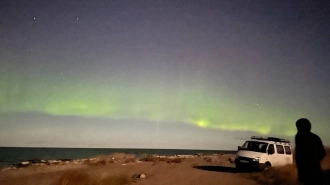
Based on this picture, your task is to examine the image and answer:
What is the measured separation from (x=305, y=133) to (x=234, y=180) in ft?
25.9

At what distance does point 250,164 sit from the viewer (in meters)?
16.1

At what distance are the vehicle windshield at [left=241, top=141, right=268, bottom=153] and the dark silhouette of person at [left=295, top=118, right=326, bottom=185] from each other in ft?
35.5

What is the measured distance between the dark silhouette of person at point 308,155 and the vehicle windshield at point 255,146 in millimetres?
A: 10835

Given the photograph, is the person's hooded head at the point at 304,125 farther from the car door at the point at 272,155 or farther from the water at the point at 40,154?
the water at the point at 40,154

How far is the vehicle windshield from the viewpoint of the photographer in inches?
657

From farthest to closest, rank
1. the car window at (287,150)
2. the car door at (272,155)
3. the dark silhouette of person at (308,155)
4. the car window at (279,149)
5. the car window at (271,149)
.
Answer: the car window at (287,150)
the car window at (279,149)
the car window at (271,149)
the car door at (272,155)
the dark silhouette of person at (308,155)

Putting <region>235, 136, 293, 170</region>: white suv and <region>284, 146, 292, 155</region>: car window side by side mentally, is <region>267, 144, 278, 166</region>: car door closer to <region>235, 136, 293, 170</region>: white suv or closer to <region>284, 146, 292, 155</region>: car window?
<region>235, 136, 293, 170</region>: white suv

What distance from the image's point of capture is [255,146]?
17000 mm

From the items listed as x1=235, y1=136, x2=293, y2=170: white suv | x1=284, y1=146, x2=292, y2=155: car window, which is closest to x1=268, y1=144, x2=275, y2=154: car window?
x1=235, y1=136, x2=293, y2=170: white suv

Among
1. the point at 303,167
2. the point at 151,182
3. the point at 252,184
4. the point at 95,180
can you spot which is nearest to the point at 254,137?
the point at 252,184

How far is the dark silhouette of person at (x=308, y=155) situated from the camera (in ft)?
19.7

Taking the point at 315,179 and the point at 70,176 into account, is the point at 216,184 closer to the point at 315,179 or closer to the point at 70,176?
the point at 70,176

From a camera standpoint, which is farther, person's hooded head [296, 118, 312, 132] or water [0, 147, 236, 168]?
water [0, 147, 236, 168]

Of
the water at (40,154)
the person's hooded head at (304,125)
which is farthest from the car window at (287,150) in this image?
the water at (40,154)
